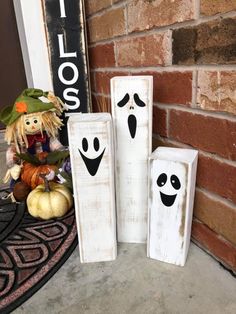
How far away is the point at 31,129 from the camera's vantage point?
1.00 metres

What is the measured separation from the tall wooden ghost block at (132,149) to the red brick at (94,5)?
410 millimetres

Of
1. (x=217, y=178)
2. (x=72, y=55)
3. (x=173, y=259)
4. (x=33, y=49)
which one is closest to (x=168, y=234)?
(x=173, y=259)

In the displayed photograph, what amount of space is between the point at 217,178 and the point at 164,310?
0.29 metres

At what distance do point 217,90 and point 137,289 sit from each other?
0.44m

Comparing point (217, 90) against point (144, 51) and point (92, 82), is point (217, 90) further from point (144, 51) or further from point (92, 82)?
point (92, 82)

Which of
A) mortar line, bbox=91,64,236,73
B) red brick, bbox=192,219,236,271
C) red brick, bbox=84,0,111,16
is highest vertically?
red brick, bbox=84,0,111,16

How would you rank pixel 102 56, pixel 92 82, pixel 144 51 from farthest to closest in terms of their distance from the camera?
pixel 92 82
pixel 102 56
pixel 144 51

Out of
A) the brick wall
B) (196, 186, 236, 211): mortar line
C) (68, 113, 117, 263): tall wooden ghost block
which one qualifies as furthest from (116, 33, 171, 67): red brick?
(196, 186, 236, 211): mortar line

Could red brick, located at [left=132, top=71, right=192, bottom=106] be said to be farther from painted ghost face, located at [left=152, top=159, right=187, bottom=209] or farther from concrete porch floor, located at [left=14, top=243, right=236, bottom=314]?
concrete porch floor, located at [left=14, top=243, right=236, bottom=314]

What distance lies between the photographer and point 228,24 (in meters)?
0.53

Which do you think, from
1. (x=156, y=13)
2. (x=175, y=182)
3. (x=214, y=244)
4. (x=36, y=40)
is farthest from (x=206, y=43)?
(x=36, y=40)

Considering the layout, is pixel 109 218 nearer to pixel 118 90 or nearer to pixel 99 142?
pixel 99 142

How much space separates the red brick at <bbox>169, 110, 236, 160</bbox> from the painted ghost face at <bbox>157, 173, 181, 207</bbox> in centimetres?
11

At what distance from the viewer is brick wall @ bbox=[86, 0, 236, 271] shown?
1.86ft
